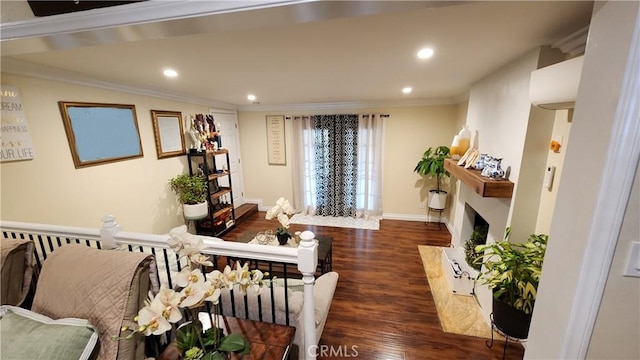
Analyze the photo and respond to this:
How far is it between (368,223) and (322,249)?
6.30 feet

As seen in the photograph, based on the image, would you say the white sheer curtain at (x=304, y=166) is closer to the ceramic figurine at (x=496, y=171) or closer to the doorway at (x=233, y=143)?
the doorway at (x=233, y=143)

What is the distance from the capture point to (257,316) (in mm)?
1479

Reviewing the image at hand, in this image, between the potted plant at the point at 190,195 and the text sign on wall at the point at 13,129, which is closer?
the text sign on wall at the point at 13,129

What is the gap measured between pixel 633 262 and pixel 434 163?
314 centimetres

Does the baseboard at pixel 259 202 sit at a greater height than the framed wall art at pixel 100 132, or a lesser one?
lesser

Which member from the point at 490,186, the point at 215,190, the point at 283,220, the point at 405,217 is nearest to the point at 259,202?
the point at 215,190

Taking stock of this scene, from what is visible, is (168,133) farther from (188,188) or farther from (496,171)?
(496,171)

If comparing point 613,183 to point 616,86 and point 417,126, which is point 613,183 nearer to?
point 616,86

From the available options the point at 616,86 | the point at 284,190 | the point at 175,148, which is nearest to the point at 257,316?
the point at 616,86

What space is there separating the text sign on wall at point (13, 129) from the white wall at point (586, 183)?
11.2 ft

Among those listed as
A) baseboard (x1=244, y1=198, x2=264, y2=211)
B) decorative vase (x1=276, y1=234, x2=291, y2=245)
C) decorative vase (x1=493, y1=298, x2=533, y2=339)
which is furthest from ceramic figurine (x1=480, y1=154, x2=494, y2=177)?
baseboard (x1=244, y1=198, x2=264, y2=211)

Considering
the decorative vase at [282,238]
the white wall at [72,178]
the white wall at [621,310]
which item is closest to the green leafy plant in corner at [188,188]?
the white wall at [72,178]

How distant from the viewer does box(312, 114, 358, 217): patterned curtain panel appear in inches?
173

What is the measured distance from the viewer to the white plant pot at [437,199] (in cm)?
397
